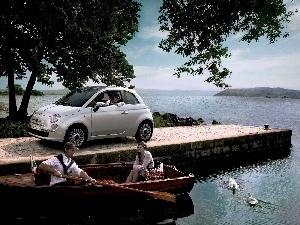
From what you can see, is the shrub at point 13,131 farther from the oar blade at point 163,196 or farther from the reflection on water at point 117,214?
the oar blade at point 163,196

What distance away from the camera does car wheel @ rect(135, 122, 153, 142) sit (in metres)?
15.2

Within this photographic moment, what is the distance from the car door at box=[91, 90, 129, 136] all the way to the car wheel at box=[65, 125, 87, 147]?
0.37m

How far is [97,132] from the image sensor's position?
13.6 metres

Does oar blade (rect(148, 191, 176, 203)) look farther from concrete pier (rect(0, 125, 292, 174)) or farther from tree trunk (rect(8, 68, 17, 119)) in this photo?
tree trunk (rect(8, 68, 17, 119))

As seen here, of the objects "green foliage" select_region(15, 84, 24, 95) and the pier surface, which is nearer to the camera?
the pier surface

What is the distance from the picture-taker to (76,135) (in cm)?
1309

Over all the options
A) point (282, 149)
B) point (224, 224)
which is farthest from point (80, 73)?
point (224, 224)

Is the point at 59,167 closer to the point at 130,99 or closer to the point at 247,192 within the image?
the point at 130,99

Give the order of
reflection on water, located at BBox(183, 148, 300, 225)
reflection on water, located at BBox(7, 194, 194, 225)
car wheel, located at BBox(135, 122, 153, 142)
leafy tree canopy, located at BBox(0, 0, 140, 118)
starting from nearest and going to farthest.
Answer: reflection on water, located at BBox(7, 194, 194, 225) < reflection on water, located at BBox(183, 148, 300, 225) < car wheel, located at BBox(135, 122, 153, 142) < leafy tree canopy, located at BBox(0, 0, 140, 118)

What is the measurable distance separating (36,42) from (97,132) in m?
9.25

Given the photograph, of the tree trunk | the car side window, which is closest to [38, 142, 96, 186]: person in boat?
the car side window

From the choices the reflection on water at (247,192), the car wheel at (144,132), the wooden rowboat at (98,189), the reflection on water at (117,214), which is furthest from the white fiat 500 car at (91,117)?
the reflection on water at (117,214)

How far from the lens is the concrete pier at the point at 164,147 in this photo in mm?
12266

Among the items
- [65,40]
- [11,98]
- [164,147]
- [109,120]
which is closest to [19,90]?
[11,98]
